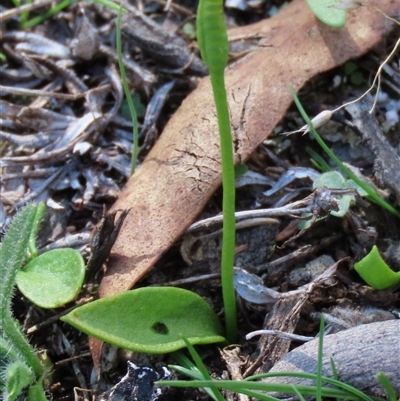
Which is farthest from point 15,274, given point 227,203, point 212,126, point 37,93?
point 37,93

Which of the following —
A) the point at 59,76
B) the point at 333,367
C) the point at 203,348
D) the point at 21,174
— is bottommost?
the point at 203,348

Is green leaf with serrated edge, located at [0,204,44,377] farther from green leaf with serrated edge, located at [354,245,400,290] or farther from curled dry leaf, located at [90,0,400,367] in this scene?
green leaf with serrated edge, located at [354,245,400,290]

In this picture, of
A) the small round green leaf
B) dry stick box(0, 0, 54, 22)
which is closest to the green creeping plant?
the small round green leaf

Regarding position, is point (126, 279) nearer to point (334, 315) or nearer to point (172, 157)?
point (172, 157)

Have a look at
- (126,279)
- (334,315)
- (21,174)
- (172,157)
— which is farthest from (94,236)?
(334,315)

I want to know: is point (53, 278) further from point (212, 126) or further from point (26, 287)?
point (212, 126)

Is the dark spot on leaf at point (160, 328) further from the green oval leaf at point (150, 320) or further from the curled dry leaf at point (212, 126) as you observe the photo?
the curled dry leaf at point (212, 126)
